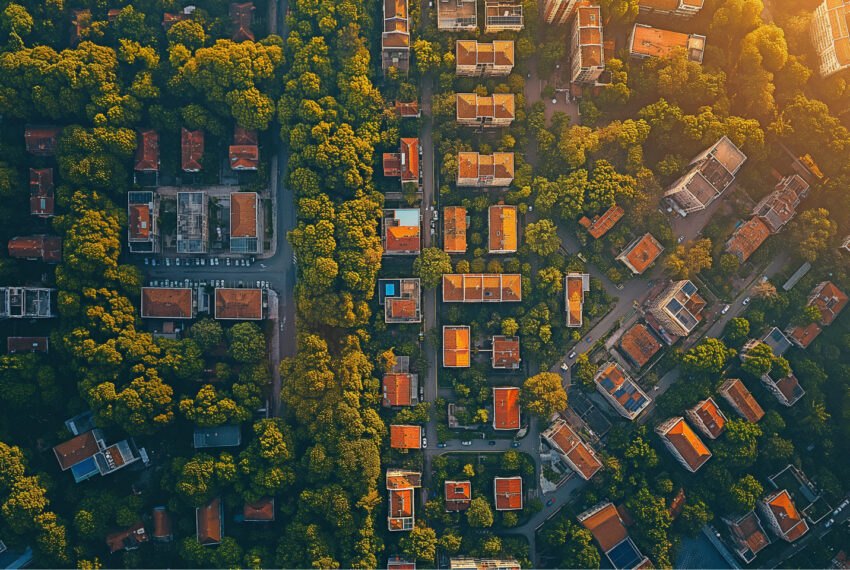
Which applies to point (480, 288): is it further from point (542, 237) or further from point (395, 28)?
point (395, 28)

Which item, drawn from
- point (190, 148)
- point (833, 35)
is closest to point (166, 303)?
point (190, 148)

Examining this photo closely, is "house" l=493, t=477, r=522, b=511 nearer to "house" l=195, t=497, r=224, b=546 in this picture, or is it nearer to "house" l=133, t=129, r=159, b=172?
"house" l=195, t=497, r=224, b=546

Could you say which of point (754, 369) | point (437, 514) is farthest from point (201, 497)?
point (754, 369)

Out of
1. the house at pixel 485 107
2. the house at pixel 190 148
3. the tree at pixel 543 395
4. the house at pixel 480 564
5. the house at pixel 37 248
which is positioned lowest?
the house at pixel 480 564

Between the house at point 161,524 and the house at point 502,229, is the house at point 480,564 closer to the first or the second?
the house at point 161,524

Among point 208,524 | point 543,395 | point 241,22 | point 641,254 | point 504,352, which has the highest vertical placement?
point 241,22

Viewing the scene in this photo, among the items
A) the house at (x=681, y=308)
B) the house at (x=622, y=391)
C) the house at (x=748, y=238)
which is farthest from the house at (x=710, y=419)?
the house at (x=748, y=238)
